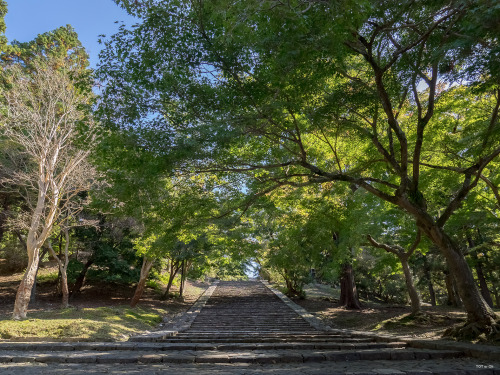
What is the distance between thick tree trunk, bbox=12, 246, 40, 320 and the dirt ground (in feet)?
15.1

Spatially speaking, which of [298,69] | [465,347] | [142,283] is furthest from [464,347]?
[142,283]

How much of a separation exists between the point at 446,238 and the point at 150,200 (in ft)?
26.3

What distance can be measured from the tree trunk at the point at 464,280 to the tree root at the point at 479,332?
0.07 meters

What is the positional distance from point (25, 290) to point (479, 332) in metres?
14.2

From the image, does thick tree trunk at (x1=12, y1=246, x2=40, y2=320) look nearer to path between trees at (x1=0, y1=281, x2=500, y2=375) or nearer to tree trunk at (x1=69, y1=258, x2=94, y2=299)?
path between trees at (x1=0, y1=281, x2=500, y2=375)

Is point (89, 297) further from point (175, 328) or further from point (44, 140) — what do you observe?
point (44, 140)

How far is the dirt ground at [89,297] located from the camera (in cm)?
1717

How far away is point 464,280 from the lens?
779cm

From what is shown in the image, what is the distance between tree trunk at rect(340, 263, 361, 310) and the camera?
16922 millimetres

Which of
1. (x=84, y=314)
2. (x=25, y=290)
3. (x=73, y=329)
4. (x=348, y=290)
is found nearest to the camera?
(x=73, y=329)

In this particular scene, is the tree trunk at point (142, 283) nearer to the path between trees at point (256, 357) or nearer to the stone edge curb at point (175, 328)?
the stone edge curb at point (175, 328)

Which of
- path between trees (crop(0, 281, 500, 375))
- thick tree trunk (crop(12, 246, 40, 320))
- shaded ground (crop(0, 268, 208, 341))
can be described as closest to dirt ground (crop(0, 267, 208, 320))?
shaded ground (crop(0, 268, 208, 341))

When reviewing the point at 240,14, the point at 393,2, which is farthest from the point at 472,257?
the point at 240,14

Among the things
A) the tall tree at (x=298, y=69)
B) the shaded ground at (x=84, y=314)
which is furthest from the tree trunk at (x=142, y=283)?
the tall tree at (x=298, y=69)
